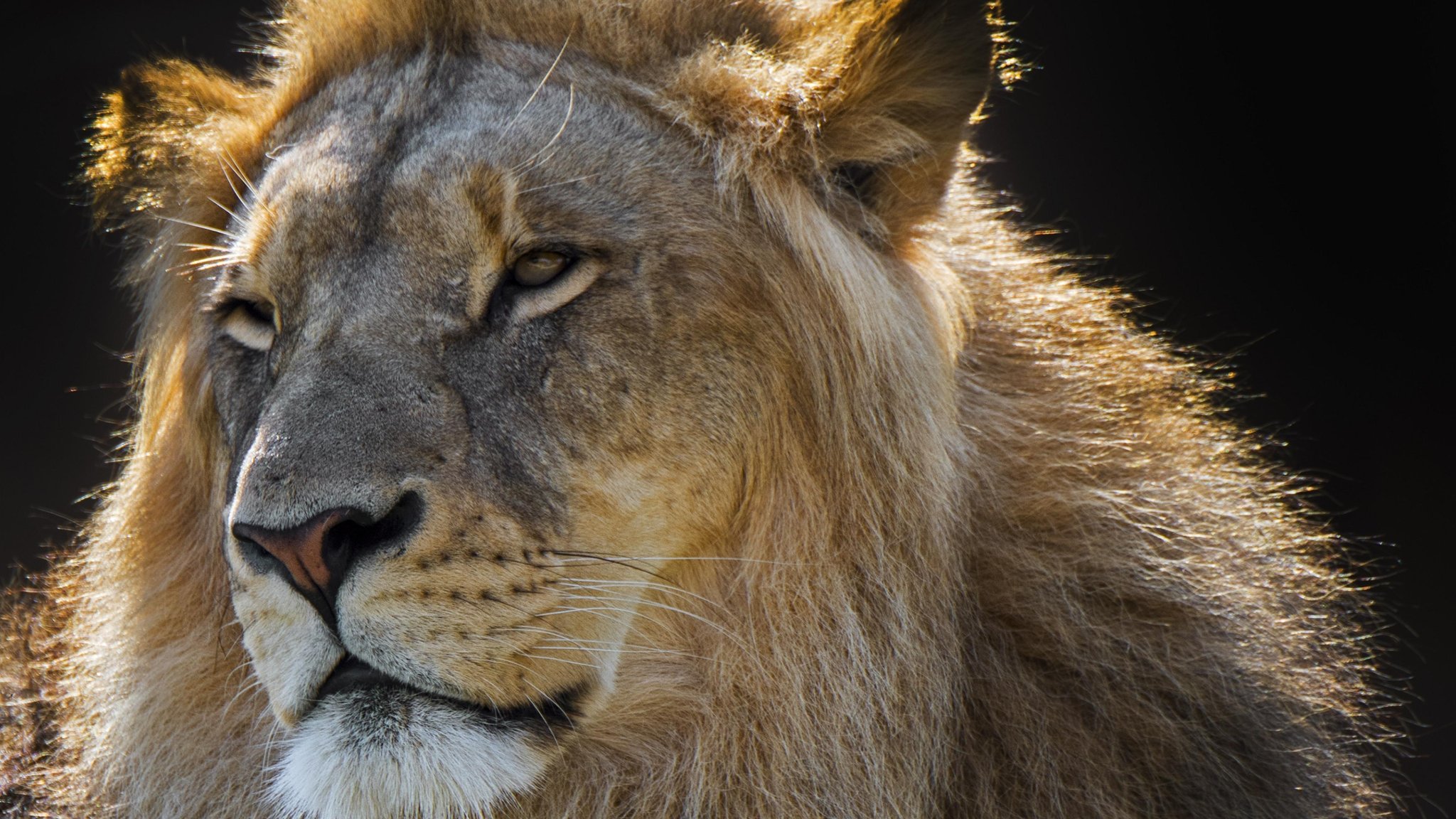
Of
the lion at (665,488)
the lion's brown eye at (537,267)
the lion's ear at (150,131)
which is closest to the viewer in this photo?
the lion at (665,488)

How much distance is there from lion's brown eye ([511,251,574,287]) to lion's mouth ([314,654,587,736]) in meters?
0.61

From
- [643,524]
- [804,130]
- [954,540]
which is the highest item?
[804,130]

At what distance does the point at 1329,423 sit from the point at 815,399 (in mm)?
2656

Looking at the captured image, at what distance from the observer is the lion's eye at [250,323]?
231 cm

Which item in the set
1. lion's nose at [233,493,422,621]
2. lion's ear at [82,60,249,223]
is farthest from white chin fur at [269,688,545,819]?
lion's ear at [82,60,249,223]

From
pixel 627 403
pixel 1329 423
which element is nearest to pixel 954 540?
pixel 627 403

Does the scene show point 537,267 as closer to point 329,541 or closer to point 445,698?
point 329,541

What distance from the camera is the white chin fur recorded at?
1856 millimetres

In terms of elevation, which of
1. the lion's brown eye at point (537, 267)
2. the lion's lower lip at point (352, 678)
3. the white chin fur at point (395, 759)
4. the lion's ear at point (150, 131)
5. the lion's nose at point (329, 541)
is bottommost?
the white chin fur at point (395, 759)

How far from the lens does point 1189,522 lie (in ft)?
7.83

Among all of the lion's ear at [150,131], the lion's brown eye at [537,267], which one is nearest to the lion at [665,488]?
the lion's brown eye at [537,267]

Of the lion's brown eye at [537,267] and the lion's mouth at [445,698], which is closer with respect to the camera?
the lion's mouth at [445,698]

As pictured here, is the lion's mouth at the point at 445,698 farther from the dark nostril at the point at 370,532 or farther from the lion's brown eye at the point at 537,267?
the lion's brown eye at the point at 537,267

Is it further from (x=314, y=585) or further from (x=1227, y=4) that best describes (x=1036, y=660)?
(x=1227, y=4)
